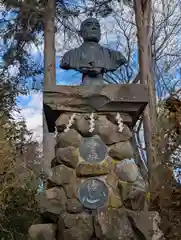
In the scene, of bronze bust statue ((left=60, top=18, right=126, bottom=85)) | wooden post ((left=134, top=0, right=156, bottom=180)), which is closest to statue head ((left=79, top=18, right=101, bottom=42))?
bronze bust statue ((left=60, top=18, right=126, bottom=85))

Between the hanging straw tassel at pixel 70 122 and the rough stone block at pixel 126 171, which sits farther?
the hanging straw tassel at pixel 70 122

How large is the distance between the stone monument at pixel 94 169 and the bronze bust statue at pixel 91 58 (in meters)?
0.01

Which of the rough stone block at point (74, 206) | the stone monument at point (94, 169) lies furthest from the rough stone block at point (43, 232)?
the rough stone block at point (74, 206)

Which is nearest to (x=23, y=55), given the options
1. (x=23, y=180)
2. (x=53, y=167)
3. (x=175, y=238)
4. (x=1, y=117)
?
(x=1, y=117)

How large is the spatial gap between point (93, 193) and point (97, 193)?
0.03m

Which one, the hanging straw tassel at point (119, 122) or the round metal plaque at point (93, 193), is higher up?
the hanging straw tassel at point (119, 122)

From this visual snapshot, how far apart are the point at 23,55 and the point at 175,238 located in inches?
212

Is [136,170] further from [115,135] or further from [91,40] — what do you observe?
[91,40]

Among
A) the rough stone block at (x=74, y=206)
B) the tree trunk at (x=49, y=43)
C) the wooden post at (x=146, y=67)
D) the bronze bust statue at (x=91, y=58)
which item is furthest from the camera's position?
the tree trunk at (x=49, y=43)

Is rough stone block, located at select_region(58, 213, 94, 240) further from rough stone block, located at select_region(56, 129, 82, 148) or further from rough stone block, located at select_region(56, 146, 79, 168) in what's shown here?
rough stone block, located at select_region(56, 129, 82, 148)

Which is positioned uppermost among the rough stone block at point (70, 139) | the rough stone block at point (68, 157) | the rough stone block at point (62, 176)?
the rough stone block at point (70, 139)

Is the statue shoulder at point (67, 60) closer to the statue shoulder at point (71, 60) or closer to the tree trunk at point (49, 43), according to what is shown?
the statue shoulder at point (71, 60)

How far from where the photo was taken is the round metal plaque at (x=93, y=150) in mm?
3932

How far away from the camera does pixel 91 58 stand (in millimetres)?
4336
